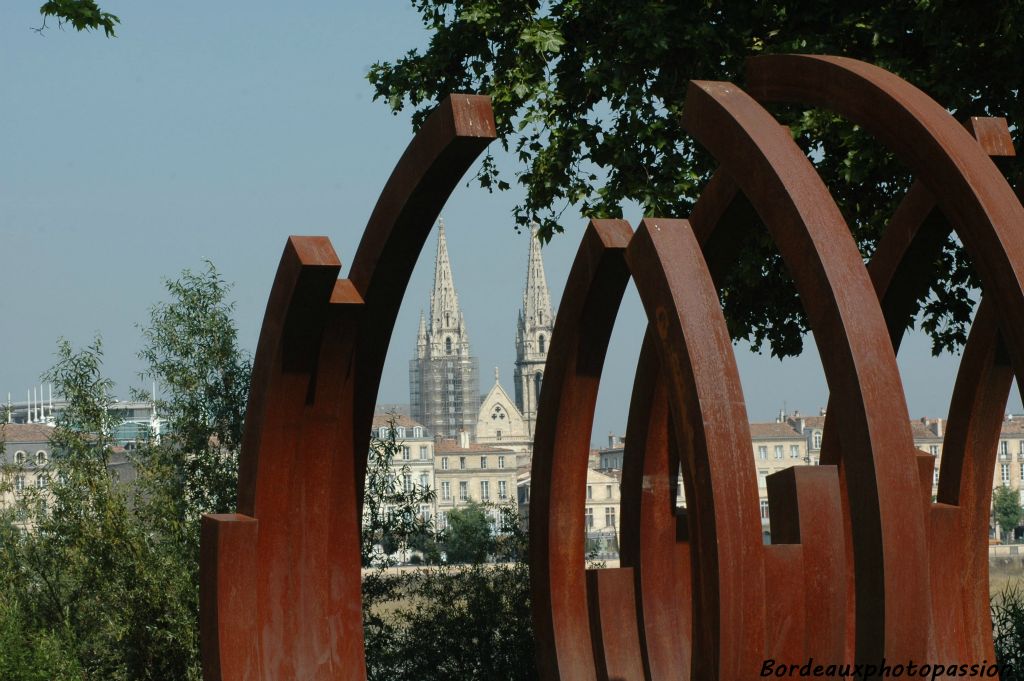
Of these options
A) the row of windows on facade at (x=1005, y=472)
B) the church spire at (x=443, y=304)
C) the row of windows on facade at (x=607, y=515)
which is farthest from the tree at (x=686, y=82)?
the church spire at (x=443, y=304)

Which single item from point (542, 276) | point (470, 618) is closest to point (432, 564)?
point (470, 618)

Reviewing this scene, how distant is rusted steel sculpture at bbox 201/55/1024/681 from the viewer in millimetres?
5750

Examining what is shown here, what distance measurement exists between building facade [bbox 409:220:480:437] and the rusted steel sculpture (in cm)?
17314

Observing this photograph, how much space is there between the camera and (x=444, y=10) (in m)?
15.2

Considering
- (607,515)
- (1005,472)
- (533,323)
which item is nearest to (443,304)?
(533,323)

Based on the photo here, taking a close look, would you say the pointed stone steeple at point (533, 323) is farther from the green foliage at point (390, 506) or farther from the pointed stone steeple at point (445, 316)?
the green foliage at point (390, 506)

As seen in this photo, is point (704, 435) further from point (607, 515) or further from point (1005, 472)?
point (1005, 472)

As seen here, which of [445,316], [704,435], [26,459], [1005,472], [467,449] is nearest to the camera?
[704,435]

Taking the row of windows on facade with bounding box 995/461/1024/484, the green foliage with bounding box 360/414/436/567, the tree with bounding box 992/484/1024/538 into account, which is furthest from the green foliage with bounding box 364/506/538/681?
the row of windows on facade with bounding box 995/461/1024/484

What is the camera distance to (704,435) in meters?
5.76

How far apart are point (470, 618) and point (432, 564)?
0.98 meters

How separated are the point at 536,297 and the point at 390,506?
157m

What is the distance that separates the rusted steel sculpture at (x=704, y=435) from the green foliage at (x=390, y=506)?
24.5 feet

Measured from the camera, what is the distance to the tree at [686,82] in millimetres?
12008
